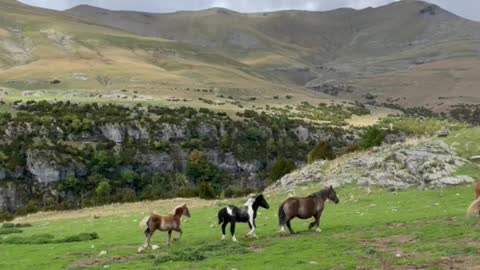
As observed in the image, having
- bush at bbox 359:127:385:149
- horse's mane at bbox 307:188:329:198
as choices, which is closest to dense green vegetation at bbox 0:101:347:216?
bush at bbox 359:127:385:149

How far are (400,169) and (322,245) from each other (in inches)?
833

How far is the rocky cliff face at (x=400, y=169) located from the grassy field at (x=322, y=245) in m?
3.33

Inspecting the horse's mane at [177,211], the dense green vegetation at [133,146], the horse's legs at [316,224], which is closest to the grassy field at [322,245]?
the horse's legs at [316,224]

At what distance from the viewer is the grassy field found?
17.3m

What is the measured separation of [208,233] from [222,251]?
6.23 meters

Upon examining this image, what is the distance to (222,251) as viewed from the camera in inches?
811

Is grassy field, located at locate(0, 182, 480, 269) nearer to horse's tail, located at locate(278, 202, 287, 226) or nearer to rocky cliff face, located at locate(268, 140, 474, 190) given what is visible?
horse's tail, located at locate(278, 202, 287, 226)

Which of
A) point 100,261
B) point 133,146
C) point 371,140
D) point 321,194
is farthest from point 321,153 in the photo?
point 133,146

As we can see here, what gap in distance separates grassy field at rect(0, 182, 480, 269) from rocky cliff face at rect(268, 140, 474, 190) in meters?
3.33

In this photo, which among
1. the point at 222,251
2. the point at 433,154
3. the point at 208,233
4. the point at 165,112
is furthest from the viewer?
the point at 165,112

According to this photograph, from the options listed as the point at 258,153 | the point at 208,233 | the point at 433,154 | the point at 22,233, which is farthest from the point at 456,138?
the point at 258,153

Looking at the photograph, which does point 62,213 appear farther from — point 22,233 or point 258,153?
point 258,153

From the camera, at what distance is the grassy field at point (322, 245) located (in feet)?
56.8

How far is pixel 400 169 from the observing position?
39562mm
